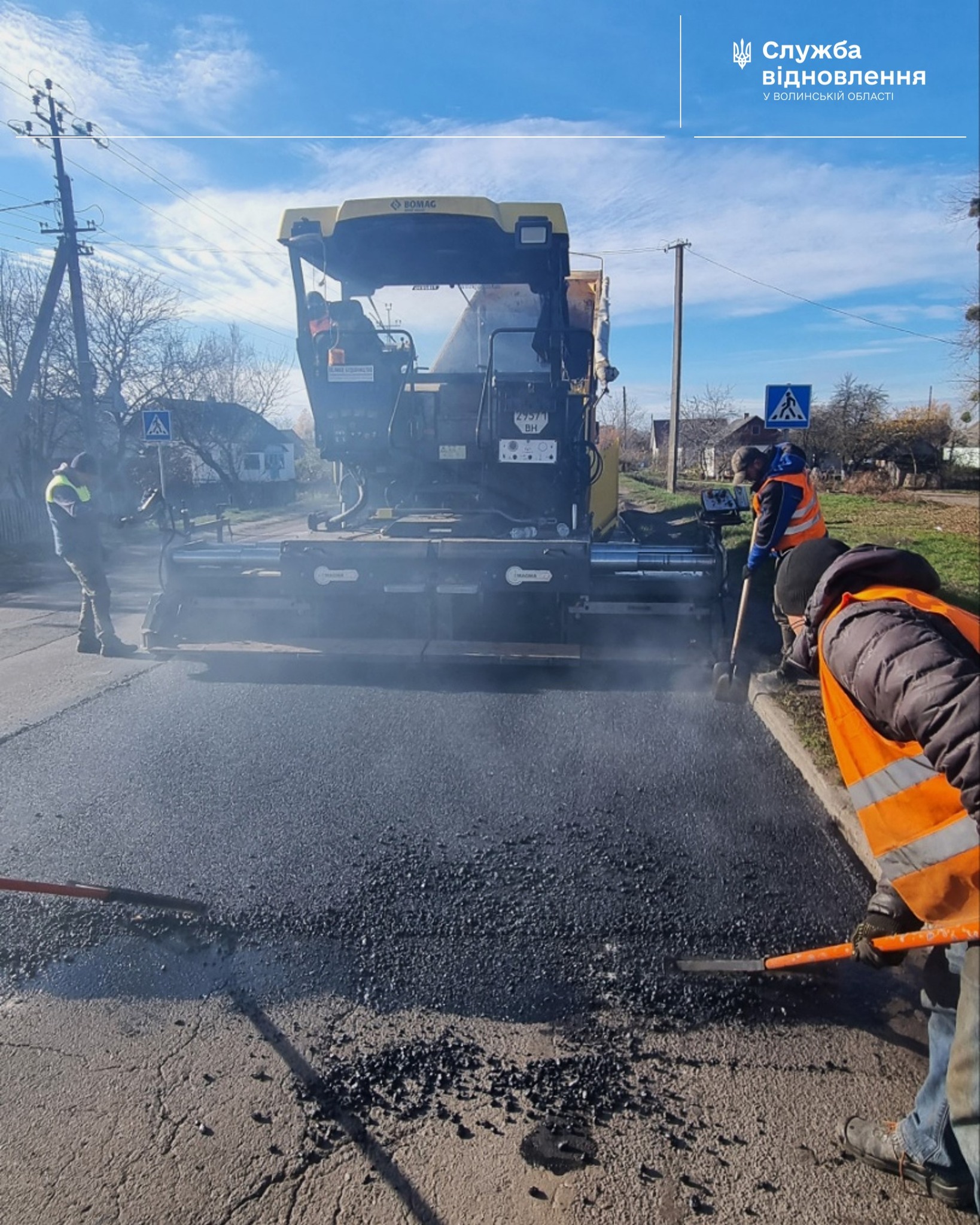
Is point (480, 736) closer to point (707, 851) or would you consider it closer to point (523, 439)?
point (707, 851)

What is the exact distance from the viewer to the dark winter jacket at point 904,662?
1.67m

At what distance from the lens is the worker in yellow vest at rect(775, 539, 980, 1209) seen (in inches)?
68.4

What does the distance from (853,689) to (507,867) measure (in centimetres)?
217

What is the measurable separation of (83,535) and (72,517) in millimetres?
181

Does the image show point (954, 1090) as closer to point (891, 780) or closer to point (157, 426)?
point (891, 780)

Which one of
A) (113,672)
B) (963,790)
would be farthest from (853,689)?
(113,672)

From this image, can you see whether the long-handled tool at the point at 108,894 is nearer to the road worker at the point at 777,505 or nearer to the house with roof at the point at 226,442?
the road worker at the point at 777,505

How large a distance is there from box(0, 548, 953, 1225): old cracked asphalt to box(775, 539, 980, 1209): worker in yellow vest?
0.68 feet

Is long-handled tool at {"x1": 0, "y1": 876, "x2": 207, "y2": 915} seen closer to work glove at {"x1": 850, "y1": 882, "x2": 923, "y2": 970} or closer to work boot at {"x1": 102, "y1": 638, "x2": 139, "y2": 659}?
work glove at {"x1": 850, "y1": 882, "x2": 923, "y2": 970}

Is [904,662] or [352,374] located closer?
[904,662]

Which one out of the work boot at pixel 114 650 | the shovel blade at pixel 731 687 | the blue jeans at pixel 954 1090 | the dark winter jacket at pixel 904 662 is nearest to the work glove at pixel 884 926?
the blue jeans at pixel 954 1090

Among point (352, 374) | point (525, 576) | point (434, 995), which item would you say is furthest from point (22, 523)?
point (434, 995)

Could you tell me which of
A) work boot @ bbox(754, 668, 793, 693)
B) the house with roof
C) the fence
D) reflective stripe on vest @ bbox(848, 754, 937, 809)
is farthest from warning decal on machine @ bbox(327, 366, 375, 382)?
the house with roof

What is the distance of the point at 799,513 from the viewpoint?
6.16 m
